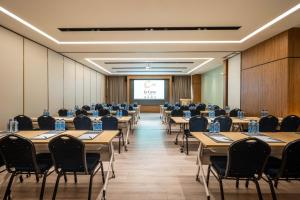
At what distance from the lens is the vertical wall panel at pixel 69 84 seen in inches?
411

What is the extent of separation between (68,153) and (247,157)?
1971mm

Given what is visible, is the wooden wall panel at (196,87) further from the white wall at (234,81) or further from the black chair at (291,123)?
the black chair at (291,123)

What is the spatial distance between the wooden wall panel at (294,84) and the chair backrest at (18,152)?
5927 mm

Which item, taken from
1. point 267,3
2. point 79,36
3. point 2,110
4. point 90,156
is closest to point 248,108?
point 267,3

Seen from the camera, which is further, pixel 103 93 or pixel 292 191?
pixel 103 93

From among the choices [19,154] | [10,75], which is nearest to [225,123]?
[19,154]

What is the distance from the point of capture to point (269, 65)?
7258mm

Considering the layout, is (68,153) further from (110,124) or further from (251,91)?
(251,91)

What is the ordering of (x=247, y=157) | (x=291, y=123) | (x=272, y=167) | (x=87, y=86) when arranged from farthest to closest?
(x=87, y=86) < (x=291, y=123) < (x=272, y=167) < (x=247, y=157)

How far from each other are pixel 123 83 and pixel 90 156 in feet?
53.9

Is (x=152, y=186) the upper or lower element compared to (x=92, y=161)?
lower

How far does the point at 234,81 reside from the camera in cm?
1029

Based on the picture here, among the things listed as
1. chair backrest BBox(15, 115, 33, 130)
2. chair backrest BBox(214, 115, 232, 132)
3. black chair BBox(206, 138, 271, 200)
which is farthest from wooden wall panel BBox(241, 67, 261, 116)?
chair backrest BBox(15, 115, 33, 130)

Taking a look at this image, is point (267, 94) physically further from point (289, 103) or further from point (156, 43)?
point (156, 43)
